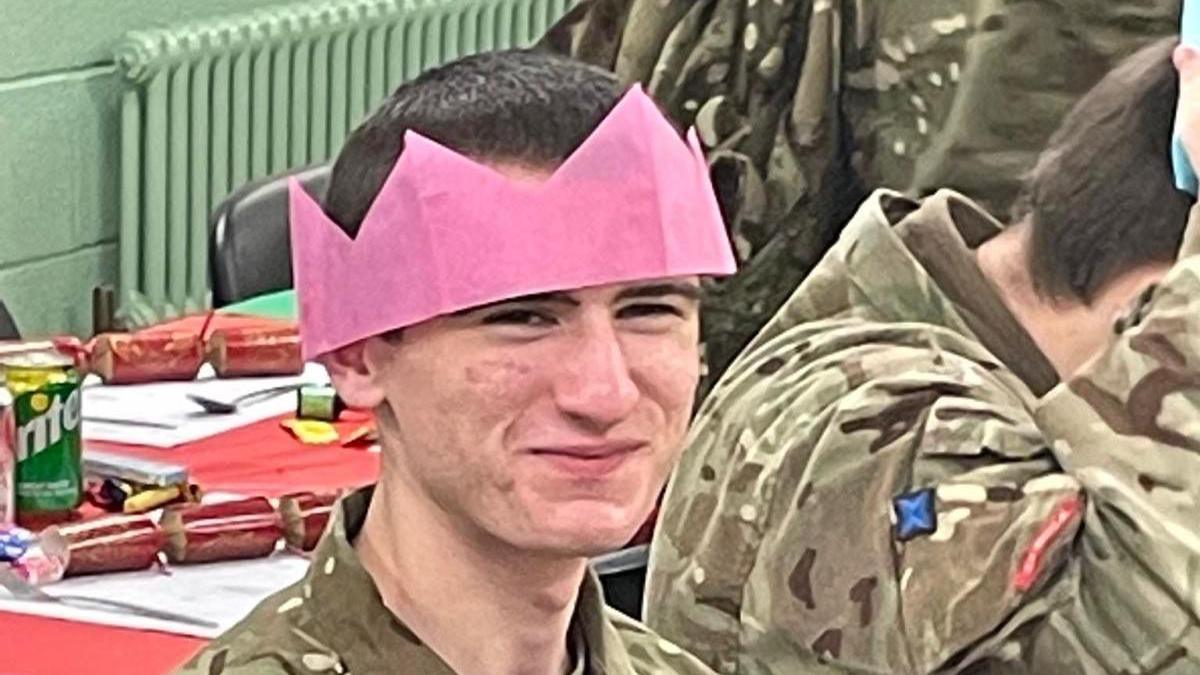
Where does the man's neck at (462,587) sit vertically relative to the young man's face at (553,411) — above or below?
below

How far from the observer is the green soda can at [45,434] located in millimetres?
2279

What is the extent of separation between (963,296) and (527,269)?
1.81 ft

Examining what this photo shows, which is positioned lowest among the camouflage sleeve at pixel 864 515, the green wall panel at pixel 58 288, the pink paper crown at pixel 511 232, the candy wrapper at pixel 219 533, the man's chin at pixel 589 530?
the green wall panel at pixel 58 288

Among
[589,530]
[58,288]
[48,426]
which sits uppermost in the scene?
[589,530]

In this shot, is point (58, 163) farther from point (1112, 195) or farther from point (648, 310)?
point (648, 310)

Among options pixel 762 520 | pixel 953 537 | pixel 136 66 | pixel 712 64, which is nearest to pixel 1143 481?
pixel 953 537

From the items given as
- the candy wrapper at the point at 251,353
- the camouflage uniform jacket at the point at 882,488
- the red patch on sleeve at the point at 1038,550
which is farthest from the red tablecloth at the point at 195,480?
the red patch on sleeve at the point at 1038,550

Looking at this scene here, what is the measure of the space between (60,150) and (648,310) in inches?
121

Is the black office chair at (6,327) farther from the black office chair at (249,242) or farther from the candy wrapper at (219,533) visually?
the candy wrapper at (219,533)

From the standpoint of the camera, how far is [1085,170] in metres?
1.58

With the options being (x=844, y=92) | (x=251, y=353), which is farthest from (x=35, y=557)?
(x=844, y=92)

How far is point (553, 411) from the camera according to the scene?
44.0 inches

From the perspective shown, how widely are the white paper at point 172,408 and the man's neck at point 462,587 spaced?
1373 mm

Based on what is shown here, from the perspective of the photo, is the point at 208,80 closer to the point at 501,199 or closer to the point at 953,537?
the point at 953,537
